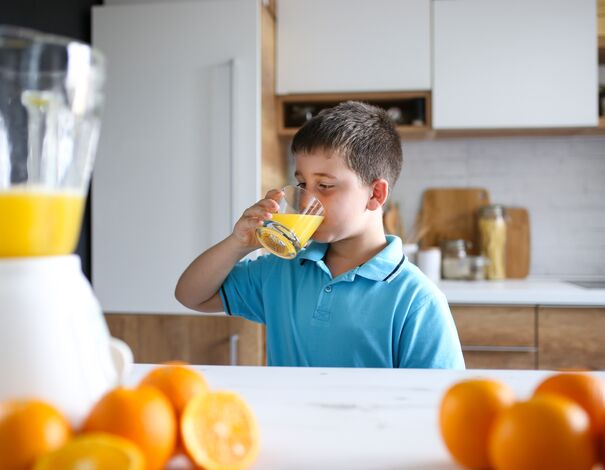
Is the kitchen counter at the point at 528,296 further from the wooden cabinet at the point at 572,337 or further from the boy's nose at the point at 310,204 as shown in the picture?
the boy's nose at the point at 310,204

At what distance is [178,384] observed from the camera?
0.53m

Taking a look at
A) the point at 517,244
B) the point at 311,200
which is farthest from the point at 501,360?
the point at 311,200

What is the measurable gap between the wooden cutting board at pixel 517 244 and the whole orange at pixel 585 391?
94.1 inches

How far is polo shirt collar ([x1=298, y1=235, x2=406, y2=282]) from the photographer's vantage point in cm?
121

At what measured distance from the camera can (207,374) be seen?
0.84 m

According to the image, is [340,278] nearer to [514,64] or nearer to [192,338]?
[192,338]

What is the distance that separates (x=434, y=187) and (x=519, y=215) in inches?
15.6

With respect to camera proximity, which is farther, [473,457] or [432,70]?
[432,70]

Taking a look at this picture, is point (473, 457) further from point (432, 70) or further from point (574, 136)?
point (574, 136)

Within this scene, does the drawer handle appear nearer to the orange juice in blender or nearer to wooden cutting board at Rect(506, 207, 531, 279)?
wooden cutting board at Rect(506, 207, 531, 279)

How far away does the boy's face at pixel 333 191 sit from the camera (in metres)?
1.24

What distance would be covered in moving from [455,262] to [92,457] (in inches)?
96.3

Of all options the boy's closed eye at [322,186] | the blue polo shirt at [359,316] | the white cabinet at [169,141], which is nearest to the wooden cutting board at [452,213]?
the white cabinet at [169,141]

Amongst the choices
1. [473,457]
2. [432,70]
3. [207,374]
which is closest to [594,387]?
[473,457]
